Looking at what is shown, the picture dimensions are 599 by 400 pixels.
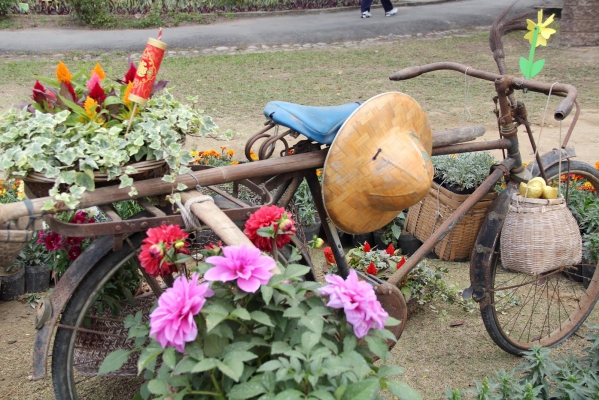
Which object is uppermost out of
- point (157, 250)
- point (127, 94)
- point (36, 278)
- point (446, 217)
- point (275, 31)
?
point (127, 94)

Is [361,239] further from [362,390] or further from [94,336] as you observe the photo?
[362,390]

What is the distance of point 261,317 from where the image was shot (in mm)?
1692

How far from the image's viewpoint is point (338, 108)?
2662 mm

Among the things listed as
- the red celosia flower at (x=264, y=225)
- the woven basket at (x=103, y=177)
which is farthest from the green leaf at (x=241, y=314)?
the woven basket at (x=103, y=177)

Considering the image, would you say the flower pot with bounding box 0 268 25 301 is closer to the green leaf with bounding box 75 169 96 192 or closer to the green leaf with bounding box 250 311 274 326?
the green leaf with bounding box 75 169 96 192

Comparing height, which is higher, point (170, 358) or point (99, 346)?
point (170, 358)

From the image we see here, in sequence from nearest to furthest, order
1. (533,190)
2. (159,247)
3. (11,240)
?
1. (159,247)
2. (11,240)
3. (533,190)

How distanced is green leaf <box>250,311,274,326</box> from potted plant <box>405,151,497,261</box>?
8.40 feet

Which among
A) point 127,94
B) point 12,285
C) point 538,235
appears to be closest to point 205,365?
point 127,94

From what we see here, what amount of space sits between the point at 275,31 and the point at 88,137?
11.4 metres

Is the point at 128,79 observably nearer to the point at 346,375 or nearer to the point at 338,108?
the point at 338,108

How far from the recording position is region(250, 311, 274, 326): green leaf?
5.51ft

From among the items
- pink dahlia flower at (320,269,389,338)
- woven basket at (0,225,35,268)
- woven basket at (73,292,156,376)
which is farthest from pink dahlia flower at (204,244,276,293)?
woven basket at (73,292,156,376)

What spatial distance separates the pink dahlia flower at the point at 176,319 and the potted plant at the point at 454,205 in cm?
269
